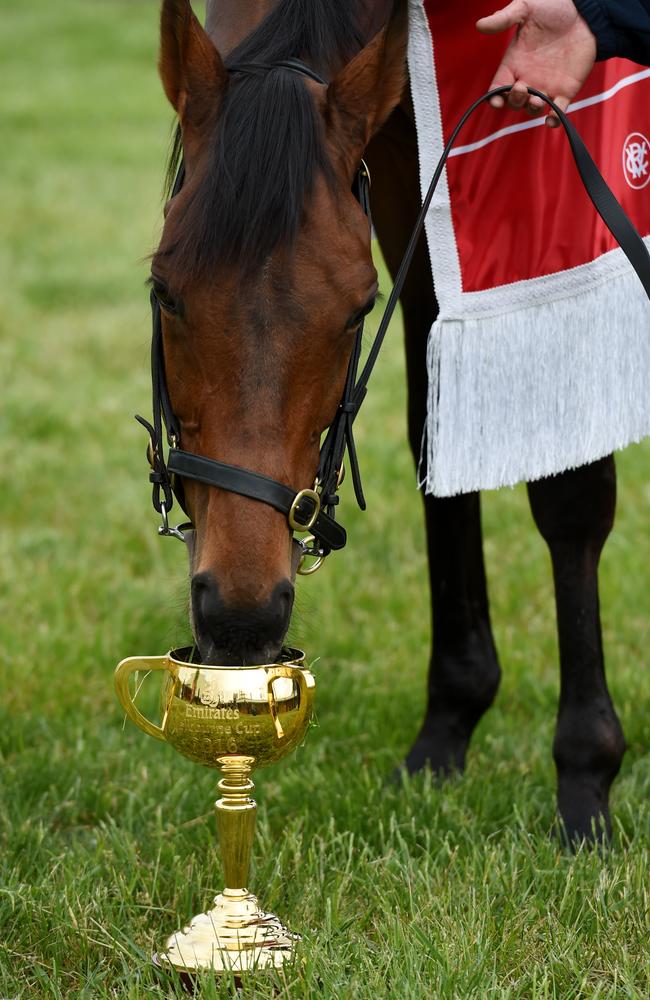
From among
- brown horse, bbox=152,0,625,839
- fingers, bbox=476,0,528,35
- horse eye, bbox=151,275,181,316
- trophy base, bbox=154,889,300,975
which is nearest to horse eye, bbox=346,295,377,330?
brown horse, bbox=152,0,625,839

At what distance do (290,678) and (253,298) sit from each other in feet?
1.89

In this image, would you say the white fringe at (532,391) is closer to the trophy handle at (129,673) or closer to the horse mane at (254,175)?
the horse mane at (254,175)

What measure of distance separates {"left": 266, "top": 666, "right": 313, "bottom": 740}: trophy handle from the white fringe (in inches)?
23.3

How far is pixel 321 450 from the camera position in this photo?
2.03 metres

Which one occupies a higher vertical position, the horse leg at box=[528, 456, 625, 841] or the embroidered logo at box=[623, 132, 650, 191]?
the embroidered logo at box=[623, 132, 650, 191]

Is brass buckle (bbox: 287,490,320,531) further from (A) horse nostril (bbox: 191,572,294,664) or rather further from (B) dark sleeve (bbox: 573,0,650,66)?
(B) dark sleeve (bbox: 573,0,650,66)

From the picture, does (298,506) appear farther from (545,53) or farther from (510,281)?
(545,53)

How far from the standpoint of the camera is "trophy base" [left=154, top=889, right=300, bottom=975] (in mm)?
1917

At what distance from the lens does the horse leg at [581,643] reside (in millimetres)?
2600

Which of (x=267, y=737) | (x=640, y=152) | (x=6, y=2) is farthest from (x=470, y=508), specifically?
(x=6, y=2)

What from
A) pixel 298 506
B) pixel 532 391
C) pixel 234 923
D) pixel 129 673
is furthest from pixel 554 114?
pixel 234 923

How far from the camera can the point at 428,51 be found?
7.88 ft

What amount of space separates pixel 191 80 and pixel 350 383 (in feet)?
1.76

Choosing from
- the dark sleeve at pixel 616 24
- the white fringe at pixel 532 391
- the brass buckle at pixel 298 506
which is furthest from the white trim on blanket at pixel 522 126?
the brass buckle at pixel 298 506
